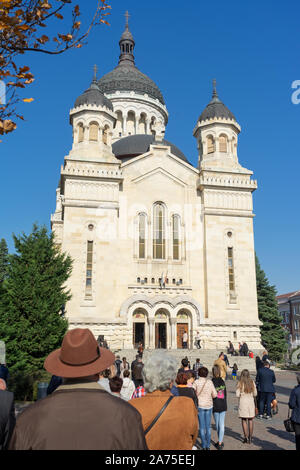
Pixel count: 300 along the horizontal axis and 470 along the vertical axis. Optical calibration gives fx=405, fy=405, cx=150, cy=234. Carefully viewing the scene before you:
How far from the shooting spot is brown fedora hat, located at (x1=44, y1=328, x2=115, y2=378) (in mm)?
2754

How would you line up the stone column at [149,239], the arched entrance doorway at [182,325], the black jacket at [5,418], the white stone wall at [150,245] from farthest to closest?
the stone column at [149,239]
the arched entrance doorway at [182,325]
the white stone wall at [150,245]
the black jacket at [5,418]

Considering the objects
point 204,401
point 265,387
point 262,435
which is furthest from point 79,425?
point 265,387

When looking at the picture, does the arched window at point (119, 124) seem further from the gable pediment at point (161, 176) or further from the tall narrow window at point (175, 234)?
the tall narrow window at point (175, 234)

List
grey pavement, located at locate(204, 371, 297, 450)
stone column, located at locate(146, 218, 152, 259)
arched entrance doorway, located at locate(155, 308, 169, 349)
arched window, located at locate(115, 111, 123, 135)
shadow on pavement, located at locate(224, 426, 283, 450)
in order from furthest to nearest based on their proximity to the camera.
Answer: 1. arched window, located at locate(115, 111, 123, 135)
2. stone column, located at locate(146, 218, 152, 259)
3. arched entrance doorway, located at locate(155, 308, 169, 349)
4. grey pavement, located at locate(204, 371, 297, 450)
5. shadow on pavement, located at locate(224, 426, 283, 450)

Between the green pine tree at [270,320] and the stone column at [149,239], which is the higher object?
the stone column at [149,239]

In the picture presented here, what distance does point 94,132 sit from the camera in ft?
112

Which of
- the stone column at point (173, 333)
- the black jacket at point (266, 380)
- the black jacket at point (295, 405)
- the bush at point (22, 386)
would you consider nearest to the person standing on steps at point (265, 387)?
the black jacket at point (266, 380)

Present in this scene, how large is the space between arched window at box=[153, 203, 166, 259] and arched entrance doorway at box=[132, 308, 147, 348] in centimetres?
469

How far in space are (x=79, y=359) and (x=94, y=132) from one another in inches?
1299

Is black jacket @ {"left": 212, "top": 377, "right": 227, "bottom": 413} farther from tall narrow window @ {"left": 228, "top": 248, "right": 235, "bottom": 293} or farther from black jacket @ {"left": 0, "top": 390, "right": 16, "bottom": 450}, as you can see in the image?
tall narrow window @ {"left": 228, "top": 248, "right": 235, "bottom": 293}

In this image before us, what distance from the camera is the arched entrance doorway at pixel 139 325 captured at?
1235 inches

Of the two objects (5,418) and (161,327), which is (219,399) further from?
(161,327)

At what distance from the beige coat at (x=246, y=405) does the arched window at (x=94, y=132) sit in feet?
93.3

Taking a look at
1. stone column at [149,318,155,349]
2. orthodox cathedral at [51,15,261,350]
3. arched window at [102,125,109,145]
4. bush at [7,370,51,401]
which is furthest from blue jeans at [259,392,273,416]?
arched window at [102,125,109,145]
